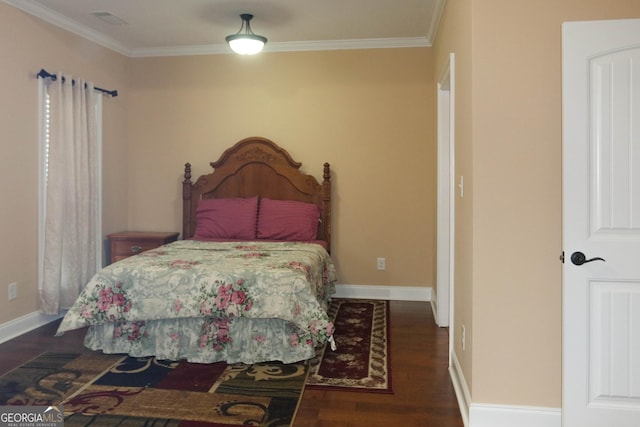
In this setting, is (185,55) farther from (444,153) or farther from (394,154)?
(444,153)

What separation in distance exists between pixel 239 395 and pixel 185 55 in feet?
12.0

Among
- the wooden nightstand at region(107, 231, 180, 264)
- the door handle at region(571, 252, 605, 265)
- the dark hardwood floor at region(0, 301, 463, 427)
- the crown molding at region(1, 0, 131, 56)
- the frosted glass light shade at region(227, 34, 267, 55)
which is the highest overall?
the crown molding at region(1, 0, 131, 56)

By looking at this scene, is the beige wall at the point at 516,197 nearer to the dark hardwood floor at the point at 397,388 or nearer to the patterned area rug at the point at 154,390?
the dark hardwood floor at the point at 397,388

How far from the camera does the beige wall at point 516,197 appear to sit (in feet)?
7.30

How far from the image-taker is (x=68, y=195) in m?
4.07

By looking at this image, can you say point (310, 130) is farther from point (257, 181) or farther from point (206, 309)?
point (206, 309)

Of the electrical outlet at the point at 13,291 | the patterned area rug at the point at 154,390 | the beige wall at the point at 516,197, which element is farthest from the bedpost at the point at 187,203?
the beige wall at the point at 516,197

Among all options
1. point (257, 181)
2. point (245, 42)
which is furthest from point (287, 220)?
point (245, 42)

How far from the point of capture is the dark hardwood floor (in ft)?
7.99

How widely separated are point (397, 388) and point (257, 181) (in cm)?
269

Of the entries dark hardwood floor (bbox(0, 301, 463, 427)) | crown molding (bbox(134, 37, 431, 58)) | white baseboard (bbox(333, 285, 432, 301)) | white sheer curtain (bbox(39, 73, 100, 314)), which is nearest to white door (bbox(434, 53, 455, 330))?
dark hardwood floor (bbox(0, 301, 463, 427))

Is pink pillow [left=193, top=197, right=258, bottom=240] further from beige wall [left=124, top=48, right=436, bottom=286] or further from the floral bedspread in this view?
the floral bedspread

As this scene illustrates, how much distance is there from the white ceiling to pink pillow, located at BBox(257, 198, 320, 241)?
5.19 feet

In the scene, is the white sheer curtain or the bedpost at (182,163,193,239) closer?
the white sheer curtain
